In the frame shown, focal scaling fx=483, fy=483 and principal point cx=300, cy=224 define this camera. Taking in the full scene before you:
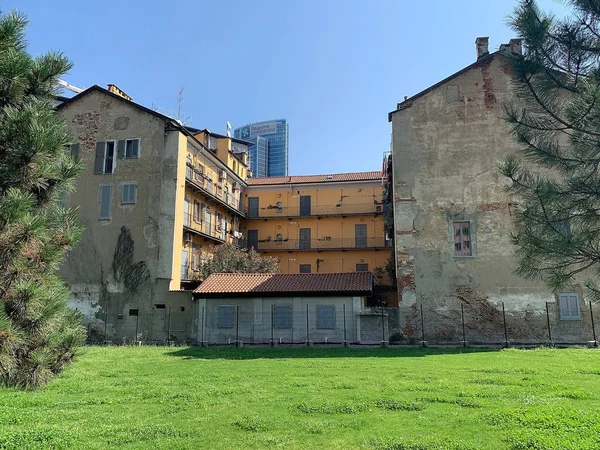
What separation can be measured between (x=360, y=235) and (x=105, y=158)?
21.2 metres

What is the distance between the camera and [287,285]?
80.9 ft

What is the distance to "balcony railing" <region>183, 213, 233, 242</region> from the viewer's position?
30462mm

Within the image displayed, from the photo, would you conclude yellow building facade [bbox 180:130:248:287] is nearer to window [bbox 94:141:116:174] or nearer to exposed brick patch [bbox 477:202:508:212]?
window [bbox 94:141:116:174]

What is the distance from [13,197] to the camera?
14.5 feet

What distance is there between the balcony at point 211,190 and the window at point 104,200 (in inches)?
185

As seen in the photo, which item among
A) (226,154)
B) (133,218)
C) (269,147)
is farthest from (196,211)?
(269,147)

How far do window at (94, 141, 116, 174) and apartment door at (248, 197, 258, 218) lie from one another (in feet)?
48.3

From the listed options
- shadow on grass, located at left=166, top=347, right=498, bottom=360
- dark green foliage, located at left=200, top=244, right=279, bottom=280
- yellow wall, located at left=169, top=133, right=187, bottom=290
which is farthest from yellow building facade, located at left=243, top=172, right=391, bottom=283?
shadow on grass, located at left=166, top=347, right=498, bottom=360

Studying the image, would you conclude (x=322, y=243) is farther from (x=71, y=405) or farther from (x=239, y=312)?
(x=71, y=405)

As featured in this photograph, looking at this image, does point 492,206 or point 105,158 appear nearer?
point 492,206

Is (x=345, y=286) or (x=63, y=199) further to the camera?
(x=345, y=286)

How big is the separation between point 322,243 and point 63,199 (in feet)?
120

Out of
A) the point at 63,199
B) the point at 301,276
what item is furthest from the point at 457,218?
the point at 63,199

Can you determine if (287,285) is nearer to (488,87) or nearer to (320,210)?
(488,87)
